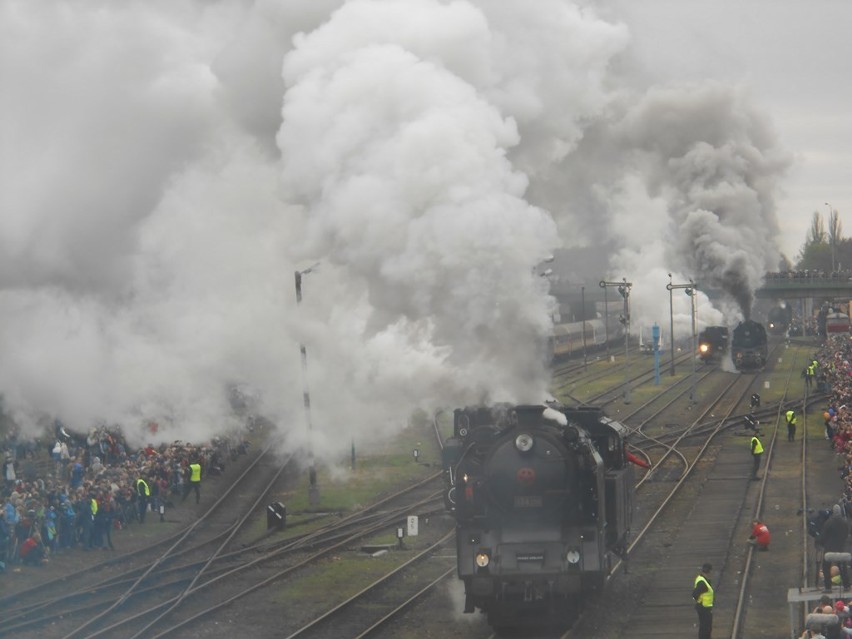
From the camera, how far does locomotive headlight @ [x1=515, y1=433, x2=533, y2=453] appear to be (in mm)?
16609

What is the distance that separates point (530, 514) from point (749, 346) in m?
51.4

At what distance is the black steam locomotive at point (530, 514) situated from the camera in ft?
54.6

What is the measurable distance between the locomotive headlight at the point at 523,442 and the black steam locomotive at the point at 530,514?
0.01 metres

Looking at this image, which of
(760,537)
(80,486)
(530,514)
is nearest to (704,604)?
(530,514)

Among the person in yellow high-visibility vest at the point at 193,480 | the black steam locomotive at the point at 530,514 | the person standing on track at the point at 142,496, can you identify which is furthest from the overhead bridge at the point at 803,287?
the black steam locomotive at the point at 530,514

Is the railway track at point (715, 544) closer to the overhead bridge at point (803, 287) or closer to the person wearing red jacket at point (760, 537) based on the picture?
the person wearing red jacket at point (760, 537)

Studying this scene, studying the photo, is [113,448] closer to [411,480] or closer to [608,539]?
[411,480]

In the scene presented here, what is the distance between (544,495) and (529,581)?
1.21 meters

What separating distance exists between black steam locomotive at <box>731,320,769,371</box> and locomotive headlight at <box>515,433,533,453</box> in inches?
1994

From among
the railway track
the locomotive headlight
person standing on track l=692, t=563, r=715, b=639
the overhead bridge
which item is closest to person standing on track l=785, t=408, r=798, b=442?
the railway track

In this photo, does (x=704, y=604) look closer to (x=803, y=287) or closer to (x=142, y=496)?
(x=142, y=496)

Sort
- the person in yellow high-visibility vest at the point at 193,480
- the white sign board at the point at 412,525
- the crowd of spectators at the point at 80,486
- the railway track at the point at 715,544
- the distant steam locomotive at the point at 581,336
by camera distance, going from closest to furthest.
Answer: the railway track at the point at 715,544 → the crowd of spectators at the point at 80,486 → the white sign board at the point at 412,525 → the person in yellow high-visibility vest at the point at 193,480 → the distant steam locomotive at the point at 581,336

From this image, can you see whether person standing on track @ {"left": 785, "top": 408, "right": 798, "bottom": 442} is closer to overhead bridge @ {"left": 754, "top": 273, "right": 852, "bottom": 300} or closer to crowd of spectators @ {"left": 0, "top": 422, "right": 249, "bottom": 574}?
crowd of spectators @ {"left": 0, "top": 422, "right": 249, "bottom": 574}

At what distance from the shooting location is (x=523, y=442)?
54.7 feet
